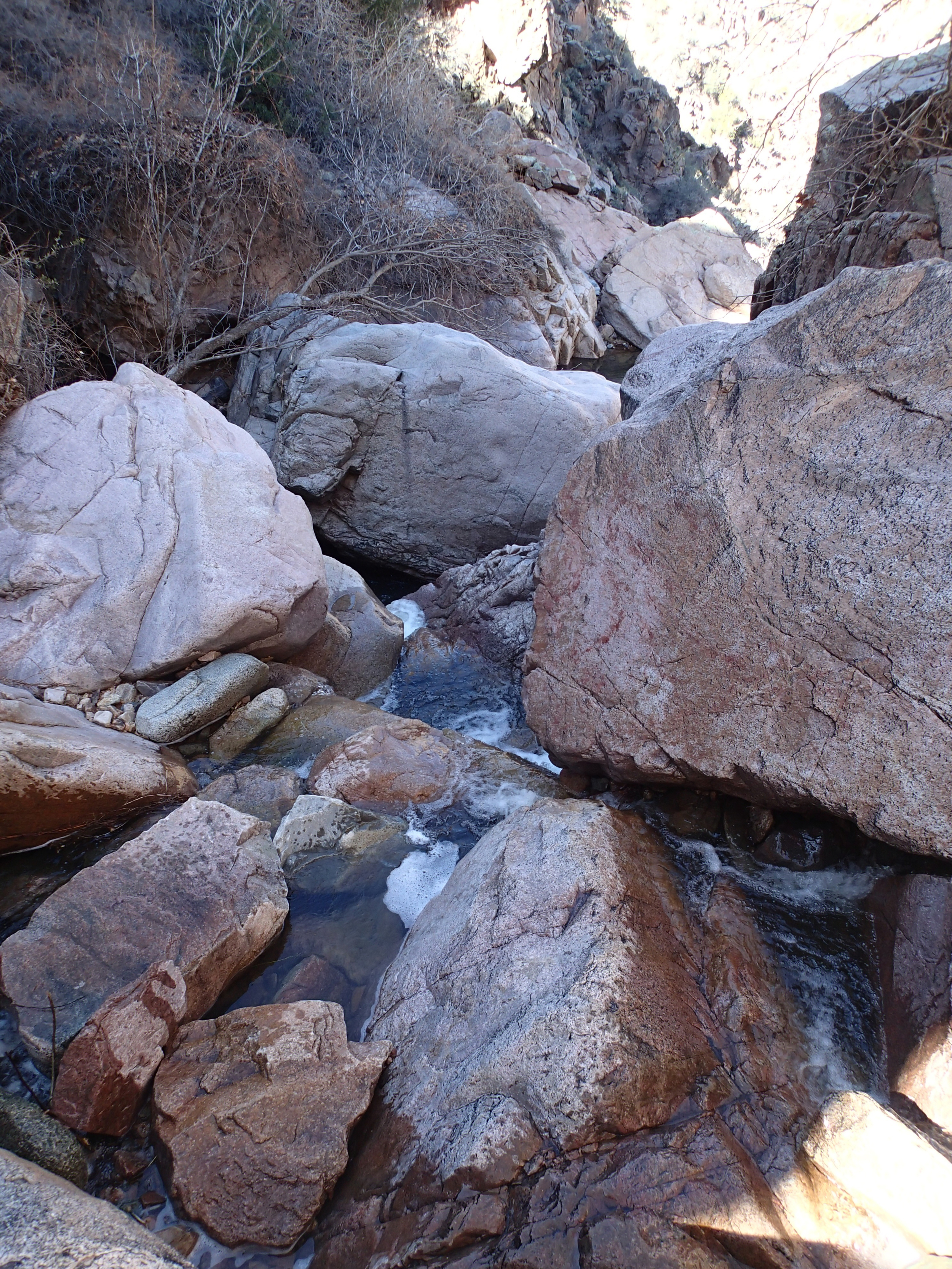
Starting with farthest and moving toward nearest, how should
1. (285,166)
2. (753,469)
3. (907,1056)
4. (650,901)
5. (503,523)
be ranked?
(285,166) < (503,523) < (753,469) < (650,901) < (907,1056)

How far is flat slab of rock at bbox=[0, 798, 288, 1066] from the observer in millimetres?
2324

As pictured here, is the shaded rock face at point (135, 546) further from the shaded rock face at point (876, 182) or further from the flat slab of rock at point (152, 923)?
the shaded rock face at point (876, 182)

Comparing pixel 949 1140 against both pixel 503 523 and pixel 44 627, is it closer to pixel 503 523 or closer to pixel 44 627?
pixel 44 627

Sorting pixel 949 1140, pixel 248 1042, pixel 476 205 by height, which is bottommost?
pixel 248 1042

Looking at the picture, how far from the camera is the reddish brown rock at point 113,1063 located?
2082mm

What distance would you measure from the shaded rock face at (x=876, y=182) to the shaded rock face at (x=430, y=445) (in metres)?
1.95

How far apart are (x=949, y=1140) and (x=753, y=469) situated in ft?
Answer: 6.85

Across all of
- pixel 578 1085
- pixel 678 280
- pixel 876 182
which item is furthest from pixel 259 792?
pixel 678 280

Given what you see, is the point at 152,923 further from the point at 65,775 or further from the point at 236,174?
the point at 236,174

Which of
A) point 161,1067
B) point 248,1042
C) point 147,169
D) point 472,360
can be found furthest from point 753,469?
point 147,169

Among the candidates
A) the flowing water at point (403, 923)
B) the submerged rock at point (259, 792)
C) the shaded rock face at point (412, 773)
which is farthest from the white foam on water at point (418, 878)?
the submerged rock at point (259, 792)

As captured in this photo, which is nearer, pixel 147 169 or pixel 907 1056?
pixel 907 1056

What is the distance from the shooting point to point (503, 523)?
19.6ft

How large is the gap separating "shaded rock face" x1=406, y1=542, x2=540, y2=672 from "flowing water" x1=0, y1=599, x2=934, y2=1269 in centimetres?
115
